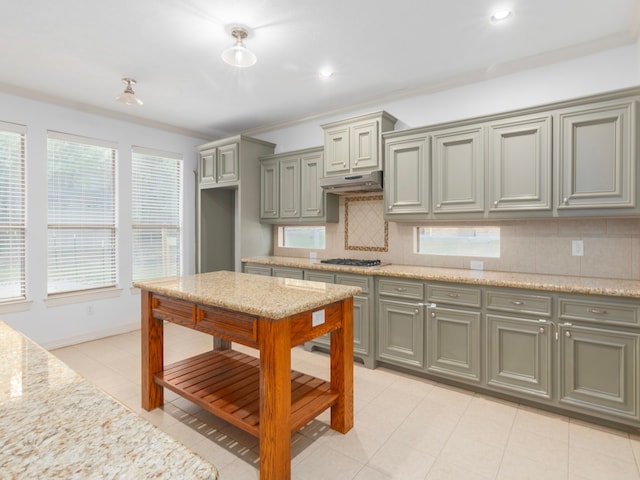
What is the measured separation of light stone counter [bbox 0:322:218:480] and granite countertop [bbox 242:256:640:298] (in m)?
2.60

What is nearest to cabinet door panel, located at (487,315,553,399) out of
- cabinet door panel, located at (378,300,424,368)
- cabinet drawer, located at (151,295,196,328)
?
cabinet door panel, located at (378,300,424,368)

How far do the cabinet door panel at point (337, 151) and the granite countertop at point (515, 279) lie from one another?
1.09m

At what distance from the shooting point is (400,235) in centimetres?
383

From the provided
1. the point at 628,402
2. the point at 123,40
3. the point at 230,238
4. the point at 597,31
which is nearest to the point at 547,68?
the point at 597,31

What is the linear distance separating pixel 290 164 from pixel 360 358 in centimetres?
247

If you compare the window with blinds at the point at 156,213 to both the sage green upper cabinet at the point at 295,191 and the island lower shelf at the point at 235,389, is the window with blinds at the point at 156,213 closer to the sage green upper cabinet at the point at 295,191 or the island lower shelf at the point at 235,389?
the sage green upper cabinet at the point at 295,191

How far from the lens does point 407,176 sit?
11.3 ft

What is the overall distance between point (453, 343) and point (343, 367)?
1.16 metres

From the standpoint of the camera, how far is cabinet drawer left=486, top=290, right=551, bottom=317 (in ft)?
8.29

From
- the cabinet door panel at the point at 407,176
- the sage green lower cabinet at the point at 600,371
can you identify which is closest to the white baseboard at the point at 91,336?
the cabinet door panel at the point at 407,176

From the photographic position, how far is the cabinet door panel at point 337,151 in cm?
382

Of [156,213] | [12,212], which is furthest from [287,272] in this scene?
[12,212]

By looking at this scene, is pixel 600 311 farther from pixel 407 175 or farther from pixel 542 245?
pixel 407 175

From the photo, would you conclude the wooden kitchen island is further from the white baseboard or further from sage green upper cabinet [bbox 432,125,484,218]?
the white baseboard
